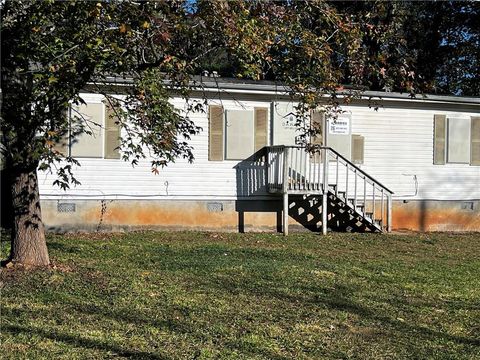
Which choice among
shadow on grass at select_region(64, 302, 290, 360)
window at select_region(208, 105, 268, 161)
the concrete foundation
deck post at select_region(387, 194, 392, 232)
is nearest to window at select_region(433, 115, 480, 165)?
the concrete foundation

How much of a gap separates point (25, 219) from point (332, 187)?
774cm

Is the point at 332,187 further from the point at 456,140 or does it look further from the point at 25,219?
the point at 25,219

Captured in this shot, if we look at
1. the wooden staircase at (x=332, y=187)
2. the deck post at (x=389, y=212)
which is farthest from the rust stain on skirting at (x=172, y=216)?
the deck post at (x=389, y=212)

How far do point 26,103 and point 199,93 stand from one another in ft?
22.3

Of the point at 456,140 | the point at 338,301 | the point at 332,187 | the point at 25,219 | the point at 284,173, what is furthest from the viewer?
the point at 456,140

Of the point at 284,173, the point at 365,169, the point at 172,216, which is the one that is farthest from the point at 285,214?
the point at 365,169

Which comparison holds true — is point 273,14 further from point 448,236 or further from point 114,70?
point 448,236

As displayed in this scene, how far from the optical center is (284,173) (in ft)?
42.1

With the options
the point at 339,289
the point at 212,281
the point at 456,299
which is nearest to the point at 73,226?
the point at 212,281

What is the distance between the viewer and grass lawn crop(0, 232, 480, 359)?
487 centimetres

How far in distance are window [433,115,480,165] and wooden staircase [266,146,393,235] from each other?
75.8 inches

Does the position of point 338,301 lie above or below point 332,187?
below

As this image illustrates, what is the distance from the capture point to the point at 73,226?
12633 mm

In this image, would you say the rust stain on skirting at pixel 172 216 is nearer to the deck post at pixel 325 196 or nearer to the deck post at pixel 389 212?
the deck post at pixel 325 196
